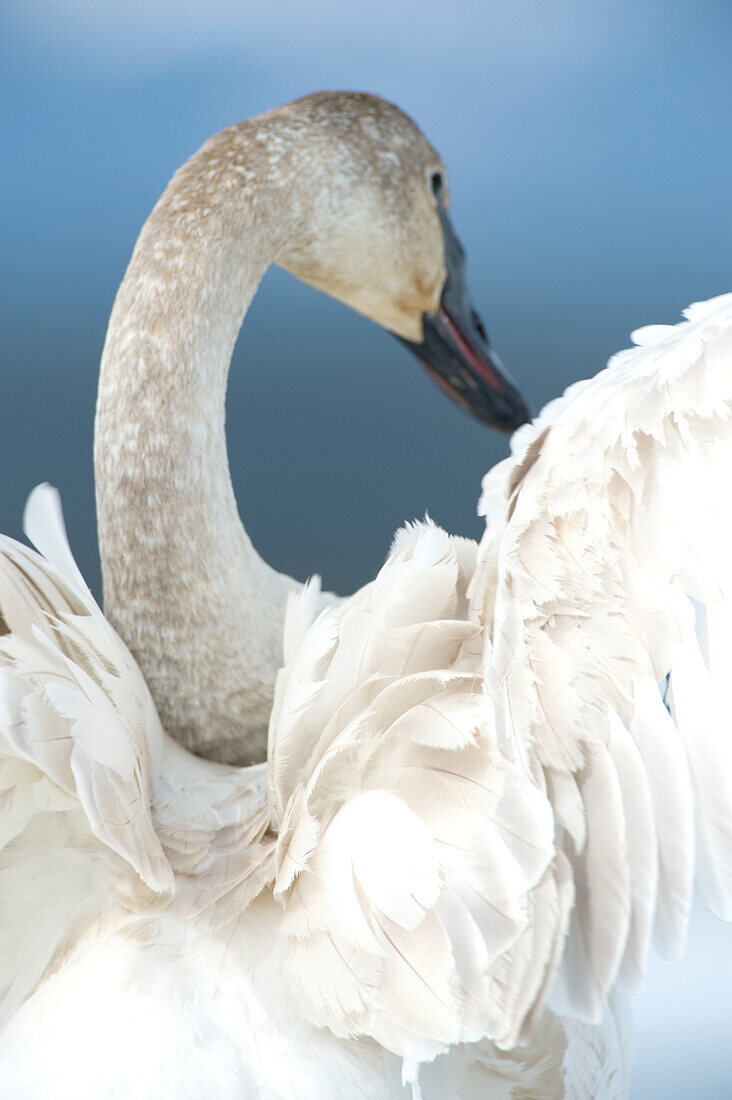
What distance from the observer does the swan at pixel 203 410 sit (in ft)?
2.30

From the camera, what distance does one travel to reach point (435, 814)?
0.43 metres

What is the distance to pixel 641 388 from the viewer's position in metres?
0.40

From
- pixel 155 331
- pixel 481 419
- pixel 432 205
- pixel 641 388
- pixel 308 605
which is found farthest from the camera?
pixel 481 419

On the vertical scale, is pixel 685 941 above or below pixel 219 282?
below

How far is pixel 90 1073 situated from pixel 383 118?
2.03ft

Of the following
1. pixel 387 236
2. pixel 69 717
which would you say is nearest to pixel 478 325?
pixel 387 236

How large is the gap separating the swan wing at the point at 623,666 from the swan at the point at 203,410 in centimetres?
33

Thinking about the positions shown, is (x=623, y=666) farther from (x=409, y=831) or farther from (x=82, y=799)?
(x=82, y=799)

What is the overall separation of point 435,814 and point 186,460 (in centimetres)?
34

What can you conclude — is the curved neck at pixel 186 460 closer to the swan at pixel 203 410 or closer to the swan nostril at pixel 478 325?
the swan at pixel 203 410

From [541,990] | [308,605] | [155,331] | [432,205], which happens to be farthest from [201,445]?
[541,990]

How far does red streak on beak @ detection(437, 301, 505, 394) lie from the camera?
0.93 meters

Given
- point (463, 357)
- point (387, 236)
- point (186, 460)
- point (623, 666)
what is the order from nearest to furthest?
point (623, 666) → point (186, 460) → point (387, 236) → point (463, 357)

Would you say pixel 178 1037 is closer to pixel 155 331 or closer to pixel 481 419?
pixel 155 331
